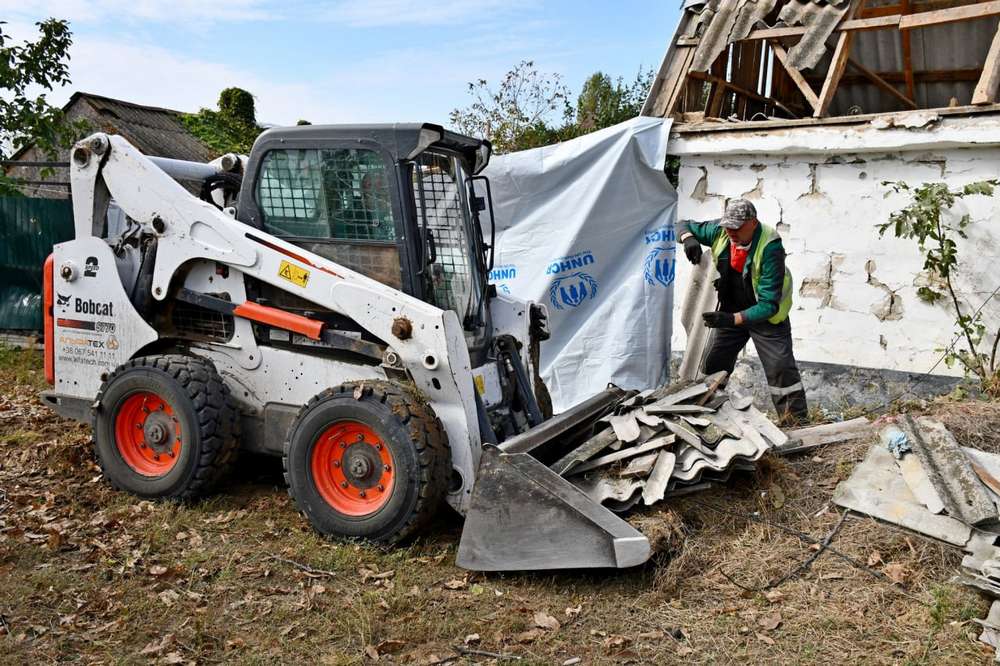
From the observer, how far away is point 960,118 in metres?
6.53

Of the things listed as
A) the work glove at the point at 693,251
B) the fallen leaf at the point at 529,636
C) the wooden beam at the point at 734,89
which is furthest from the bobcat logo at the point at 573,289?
the fallen leaf at the point at 529,636

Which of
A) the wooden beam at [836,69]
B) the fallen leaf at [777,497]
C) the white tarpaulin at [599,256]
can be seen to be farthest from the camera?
the white tarpaulin at [599,256]

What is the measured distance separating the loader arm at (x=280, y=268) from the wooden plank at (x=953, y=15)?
193 inches

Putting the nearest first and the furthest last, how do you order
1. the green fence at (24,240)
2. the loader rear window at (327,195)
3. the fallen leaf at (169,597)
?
1. the fallen leaf at (169,597)
2. the loader rear window at (327,195)
3. the green fence at (24,240)

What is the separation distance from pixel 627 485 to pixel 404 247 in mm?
1773

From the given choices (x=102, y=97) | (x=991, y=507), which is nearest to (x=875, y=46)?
(x=991, y=507)

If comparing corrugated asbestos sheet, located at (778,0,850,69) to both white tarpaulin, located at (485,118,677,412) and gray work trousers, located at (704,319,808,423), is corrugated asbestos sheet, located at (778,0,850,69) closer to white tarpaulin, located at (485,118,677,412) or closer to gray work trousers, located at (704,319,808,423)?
white tarpaulin, located at (485,118,677,412)

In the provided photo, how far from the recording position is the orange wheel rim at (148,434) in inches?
202

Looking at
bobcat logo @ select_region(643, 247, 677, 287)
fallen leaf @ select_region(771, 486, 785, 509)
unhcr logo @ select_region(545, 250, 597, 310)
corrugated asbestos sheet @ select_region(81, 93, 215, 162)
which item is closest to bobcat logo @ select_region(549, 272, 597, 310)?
unhcr logo @ select_region(545, 250, 597, 310)

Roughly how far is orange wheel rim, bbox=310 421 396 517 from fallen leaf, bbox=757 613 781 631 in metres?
1.93

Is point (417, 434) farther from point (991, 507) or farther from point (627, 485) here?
point (991, 507)

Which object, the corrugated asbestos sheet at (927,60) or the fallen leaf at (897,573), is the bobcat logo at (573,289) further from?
the fallen leaf at (897,573)

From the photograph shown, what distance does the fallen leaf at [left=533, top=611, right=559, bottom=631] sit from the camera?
3848 mm

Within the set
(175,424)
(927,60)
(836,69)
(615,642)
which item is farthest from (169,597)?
(927,60)
